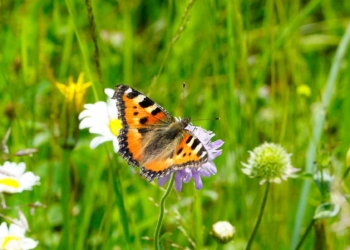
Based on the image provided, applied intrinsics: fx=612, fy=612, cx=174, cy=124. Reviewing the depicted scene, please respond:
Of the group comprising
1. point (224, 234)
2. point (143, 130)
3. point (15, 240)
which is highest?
point (143, 130)

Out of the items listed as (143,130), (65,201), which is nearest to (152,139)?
(143,130)

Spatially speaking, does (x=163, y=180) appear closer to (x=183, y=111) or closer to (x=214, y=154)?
(x=214, y=154)

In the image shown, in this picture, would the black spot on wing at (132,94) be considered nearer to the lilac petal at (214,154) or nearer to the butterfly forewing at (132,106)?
the butterfly forewing at (132,106)

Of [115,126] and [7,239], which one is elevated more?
[115,126]

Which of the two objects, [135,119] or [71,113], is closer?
[135,119]

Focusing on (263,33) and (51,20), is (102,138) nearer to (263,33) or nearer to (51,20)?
(263,33)

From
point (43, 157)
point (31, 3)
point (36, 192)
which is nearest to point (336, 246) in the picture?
point (36, 192)

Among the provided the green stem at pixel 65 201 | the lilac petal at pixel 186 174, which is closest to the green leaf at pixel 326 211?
the lilac petal at pixel 186 174

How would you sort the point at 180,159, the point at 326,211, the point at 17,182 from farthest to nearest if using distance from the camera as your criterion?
the point at 17,182
the point at 326,211
the point at 180,159
